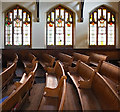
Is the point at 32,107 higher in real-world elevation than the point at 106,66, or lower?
lower

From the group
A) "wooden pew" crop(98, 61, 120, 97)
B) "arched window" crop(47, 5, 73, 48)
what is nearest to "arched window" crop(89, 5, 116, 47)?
"arched window" crop(47, 5, 73, 48)

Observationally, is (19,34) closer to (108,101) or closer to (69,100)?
(69,100)

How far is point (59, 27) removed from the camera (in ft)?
29.2

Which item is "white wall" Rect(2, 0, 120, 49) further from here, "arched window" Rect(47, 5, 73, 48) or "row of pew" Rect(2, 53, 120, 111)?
"row of pew" Rect(2, 53, 120, 111)

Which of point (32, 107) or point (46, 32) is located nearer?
point (32, 107)

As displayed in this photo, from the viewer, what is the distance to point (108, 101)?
6.57 ft

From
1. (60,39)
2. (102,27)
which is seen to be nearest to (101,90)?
(60,39)

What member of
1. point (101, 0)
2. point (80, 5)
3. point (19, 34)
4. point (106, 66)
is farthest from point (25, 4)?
point (106, 66)

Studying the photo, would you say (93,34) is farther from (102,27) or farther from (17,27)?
(17,27)

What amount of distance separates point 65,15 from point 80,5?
0.94 m

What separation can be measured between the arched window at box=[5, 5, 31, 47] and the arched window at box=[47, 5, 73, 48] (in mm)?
1128

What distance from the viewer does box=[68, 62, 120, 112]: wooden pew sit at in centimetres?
190

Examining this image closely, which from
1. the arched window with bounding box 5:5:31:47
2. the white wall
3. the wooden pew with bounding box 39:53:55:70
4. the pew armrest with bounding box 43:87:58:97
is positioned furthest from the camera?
the arched window with bounding box 5:5:31:47

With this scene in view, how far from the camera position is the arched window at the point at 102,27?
8.88m
